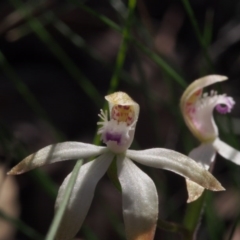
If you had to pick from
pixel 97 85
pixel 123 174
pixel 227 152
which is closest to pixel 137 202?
pixel 123 174

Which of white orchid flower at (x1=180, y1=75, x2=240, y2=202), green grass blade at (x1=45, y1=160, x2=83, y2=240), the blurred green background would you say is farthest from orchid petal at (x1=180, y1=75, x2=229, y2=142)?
the blurred green background

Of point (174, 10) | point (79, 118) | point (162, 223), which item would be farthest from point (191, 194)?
point (174, 10)

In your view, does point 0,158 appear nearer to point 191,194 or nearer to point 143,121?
point 143,121

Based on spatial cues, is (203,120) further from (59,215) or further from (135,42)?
(59,215)


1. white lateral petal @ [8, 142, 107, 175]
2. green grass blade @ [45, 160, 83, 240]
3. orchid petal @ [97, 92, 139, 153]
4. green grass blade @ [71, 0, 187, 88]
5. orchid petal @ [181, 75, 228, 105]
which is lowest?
green grass blade @ [45, 160, 83, 240]

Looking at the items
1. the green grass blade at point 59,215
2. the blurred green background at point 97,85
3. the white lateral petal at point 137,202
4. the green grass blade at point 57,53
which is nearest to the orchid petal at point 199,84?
the white lateral petal at point 137,202

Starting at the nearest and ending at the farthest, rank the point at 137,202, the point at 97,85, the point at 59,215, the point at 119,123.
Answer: the point at 59,215, the point at 137,202, the point at 119,123, the point at 97,85

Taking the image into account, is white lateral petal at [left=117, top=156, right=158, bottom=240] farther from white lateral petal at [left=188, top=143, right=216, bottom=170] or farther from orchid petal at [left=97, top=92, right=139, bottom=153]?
white lateral petal at [left=188, top=143, right=216, bottom=170]
